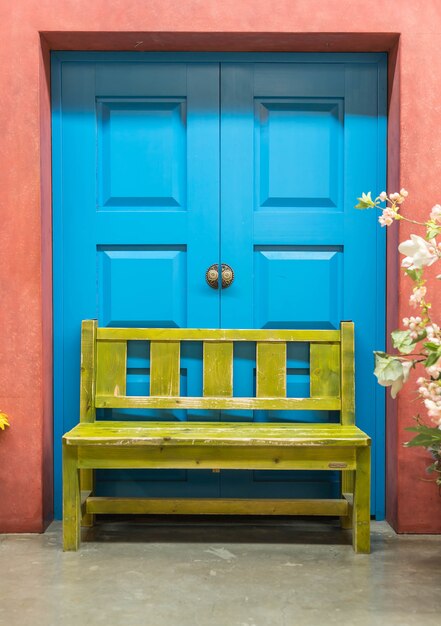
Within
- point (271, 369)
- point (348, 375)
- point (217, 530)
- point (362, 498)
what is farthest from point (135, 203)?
→ point (362, 498)

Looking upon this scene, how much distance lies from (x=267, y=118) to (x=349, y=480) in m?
1.56

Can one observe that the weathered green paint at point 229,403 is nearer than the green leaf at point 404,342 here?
No

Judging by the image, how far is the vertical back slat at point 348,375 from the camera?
2996mm

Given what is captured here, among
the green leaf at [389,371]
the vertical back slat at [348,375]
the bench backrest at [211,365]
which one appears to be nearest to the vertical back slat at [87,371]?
the bench backrest at [211,365]

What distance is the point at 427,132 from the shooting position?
293 centimetres

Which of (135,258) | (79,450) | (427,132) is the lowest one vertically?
(79,450)

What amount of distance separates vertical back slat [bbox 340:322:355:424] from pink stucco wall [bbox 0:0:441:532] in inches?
7.3

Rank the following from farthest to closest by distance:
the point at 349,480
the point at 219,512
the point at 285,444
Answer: the point at 349,480 → the point at 219,512 → the point at 285,444

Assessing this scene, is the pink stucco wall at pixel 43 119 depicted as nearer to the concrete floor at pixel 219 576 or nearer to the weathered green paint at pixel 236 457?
the concrete floor at pixel 219 576

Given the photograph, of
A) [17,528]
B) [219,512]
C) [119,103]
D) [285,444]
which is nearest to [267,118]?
[119,103]

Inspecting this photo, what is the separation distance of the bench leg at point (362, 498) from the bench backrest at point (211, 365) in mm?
317

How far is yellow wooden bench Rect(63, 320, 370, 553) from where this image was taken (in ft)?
8.89

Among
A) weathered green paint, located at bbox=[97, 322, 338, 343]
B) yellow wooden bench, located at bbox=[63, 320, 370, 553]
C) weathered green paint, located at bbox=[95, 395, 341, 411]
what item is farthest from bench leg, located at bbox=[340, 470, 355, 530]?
weathered green paint, located at bbox=[97, 322, 338, 343]

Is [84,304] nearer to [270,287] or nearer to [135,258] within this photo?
[135,258]
